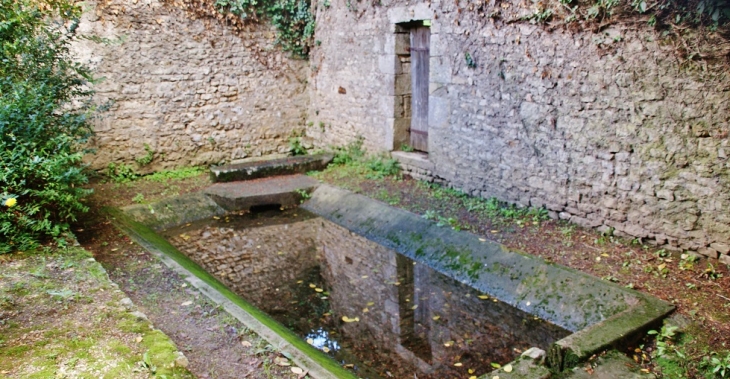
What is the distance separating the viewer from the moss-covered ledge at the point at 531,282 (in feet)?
12.5

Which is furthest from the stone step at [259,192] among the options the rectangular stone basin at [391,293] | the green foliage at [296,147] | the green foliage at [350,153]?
the green foliage at [296,147]

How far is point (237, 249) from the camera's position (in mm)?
6523

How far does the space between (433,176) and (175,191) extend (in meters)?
3.79

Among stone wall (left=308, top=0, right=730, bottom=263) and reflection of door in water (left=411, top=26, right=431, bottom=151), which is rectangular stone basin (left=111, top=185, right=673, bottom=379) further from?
reflection of door in water (left=411, top=26, right=431, bottom=151)

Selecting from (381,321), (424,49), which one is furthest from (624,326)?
(424,49)

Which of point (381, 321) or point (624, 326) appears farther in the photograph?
point (381, 321)

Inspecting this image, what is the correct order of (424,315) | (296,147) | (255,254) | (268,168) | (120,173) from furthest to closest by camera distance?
1. (296,147)
2. (268,168)
3. (120,173)
4. (255,254)
5. (424,315)

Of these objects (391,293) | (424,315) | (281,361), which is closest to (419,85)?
(391,293)

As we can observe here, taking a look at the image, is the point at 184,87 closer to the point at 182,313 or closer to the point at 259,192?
the point at 259,192

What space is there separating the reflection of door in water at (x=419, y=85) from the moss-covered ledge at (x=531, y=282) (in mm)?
1609

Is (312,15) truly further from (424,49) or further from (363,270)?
(363,270)

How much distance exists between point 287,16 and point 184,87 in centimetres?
217

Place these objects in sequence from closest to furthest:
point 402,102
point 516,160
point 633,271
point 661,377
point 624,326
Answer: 1. point 661,377
2. point 624,326
3. point 633,271
4. point 516,160
5. point 402,102

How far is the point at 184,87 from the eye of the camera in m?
8.90
